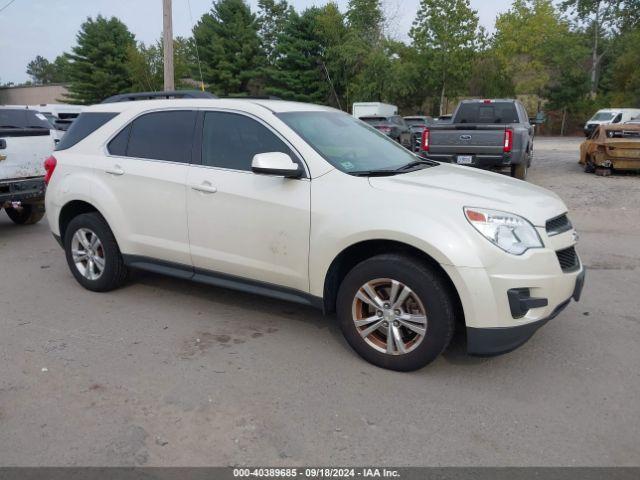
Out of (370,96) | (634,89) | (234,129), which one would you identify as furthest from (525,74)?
(234,129)

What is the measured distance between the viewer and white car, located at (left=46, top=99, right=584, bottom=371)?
341 cm

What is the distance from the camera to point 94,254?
5.30 meters

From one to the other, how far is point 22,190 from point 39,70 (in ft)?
580

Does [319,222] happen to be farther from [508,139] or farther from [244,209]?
[508,139]

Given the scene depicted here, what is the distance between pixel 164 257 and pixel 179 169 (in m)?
0.78

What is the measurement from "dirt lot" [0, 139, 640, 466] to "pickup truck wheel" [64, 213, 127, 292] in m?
0.17

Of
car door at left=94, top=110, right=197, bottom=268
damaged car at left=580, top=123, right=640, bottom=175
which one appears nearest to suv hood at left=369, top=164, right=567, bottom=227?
car door at left=94, top=110, right=197, bottom=268

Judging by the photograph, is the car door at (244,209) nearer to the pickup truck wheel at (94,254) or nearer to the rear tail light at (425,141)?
the pickup truck wheel at (94,254)

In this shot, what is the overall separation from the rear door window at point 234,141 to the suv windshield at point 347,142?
7.8 inches

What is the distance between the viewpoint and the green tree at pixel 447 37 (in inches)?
1432

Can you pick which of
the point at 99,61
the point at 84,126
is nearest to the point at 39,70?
the point at 99,61

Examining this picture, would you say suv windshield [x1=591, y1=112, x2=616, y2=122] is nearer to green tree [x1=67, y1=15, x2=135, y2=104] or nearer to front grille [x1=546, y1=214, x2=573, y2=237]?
front grille [x1=546, y1=214, x2=573, y2=237]

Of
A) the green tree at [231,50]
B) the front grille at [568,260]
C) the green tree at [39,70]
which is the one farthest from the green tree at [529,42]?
the green tree at [39,70]

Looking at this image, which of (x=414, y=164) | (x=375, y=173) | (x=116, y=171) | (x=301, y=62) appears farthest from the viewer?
(x=301, y=62)
